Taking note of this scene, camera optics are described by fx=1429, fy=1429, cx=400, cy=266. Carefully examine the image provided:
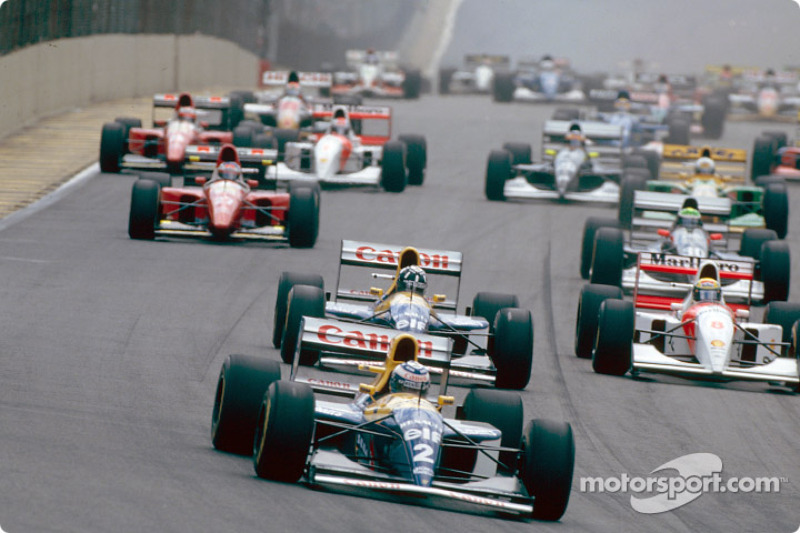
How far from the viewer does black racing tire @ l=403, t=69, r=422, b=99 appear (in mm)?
49188

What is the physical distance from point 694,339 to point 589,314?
1222 mm

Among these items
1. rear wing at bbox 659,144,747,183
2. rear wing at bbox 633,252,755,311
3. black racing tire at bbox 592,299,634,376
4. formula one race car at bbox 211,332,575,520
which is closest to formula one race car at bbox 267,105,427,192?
rear wing at bbox 659,144,747,183

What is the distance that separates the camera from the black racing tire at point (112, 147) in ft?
86.9

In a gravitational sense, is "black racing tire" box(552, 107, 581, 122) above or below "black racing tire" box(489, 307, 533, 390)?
above

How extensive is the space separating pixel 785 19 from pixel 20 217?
6282cm

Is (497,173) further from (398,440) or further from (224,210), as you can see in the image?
(398,440)

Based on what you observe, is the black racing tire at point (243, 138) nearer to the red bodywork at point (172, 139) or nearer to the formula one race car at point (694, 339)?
the red bodywork at point (172, 139)

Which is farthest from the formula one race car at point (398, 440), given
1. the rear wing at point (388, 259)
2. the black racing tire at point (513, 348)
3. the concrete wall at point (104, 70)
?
the concrete wall at point (104, 70)

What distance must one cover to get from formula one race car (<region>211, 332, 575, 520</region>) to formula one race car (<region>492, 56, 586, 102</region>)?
128 feet

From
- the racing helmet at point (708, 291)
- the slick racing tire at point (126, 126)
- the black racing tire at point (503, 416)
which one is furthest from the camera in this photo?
the slick racing tire at point (126, 126)

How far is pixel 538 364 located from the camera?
1507cm

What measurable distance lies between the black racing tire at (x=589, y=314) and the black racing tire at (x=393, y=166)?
12119 millimetres

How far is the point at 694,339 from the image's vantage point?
1473cm

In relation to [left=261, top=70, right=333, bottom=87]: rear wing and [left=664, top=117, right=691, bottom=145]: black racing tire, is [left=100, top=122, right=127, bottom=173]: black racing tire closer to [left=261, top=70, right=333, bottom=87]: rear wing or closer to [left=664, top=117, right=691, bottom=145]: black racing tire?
[left=261, top=70, right=333, bottom=87]: rear wing
